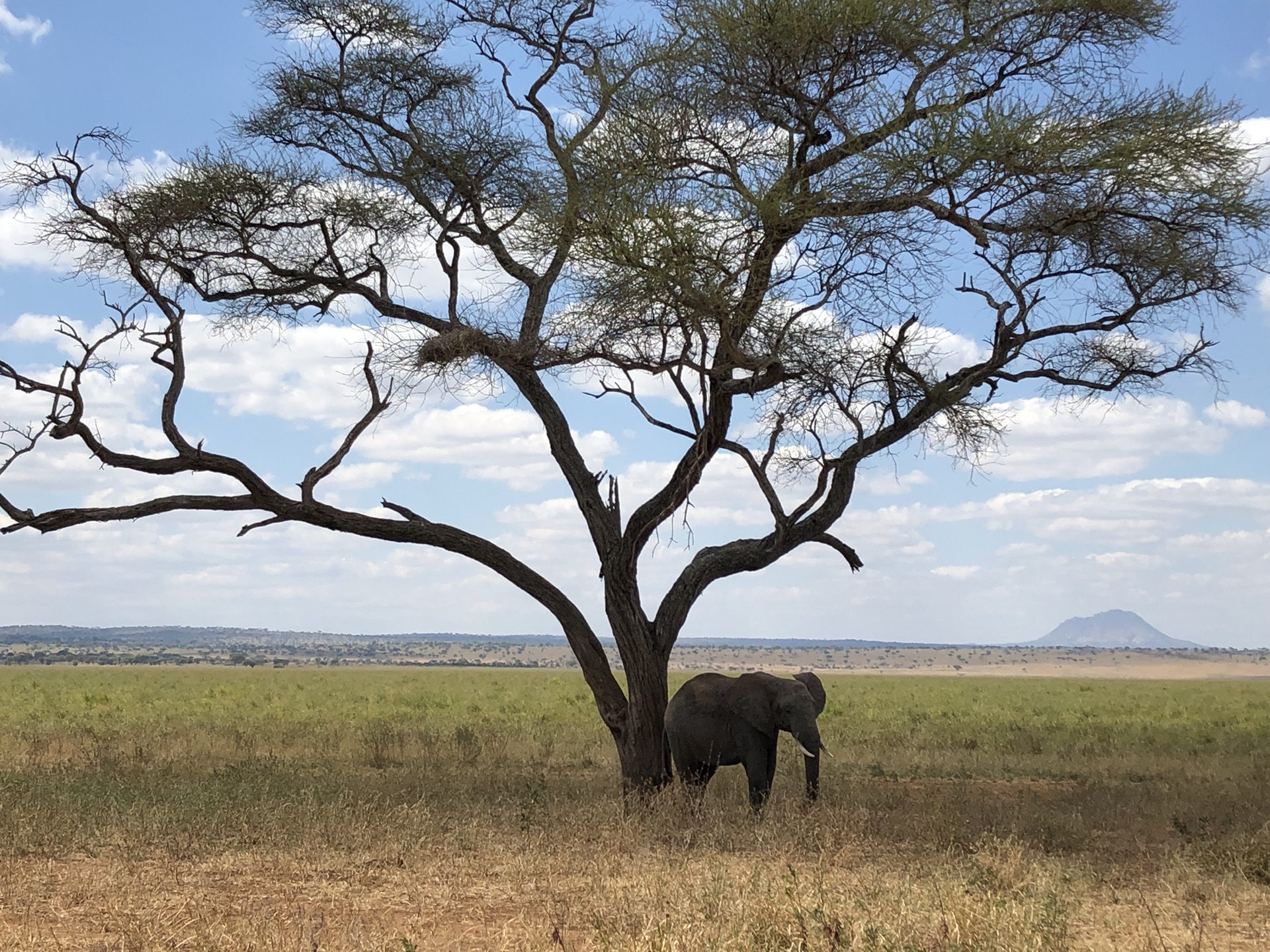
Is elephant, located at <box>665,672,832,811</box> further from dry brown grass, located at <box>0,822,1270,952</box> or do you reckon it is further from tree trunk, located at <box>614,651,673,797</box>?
dry brown grass, located at <box>0,822,1270,952</box>

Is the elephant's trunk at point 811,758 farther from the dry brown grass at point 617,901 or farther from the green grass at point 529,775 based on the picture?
the dry brown grass at point 617,901

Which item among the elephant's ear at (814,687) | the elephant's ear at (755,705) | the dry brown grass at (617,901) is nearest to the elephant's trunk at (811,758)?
the elephant's ear at (755,705)

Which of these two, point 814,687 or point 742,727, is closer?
point 742,727

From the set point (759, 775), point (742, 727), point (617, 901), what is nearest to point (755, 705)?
point (742, 727)

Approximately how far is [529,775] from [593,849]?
6.44 metres

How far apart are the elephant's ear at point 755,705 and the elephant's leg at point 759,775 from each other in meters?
0.20

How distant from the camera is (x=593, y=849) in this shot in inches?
408

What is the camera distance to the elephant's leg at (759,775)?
13.1 meters

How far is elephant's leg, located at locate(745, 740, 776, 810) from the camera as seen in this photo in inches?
516

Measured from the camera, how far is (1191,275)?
14.1 meters

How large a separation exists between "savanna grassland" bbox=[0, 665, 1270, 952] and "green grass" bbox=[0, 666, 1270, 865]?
0.24 feet

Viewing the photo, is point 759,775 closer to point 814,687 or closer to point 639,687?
point 639,687

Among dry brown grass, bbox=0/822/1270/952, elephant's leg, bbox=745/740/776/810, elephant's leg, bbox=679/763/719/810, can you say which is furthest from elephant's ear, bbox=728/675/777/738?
→ dry brown grass, bbox=0/822/1270/952

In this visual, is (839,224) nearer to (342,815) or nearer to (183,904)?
(342,815)
